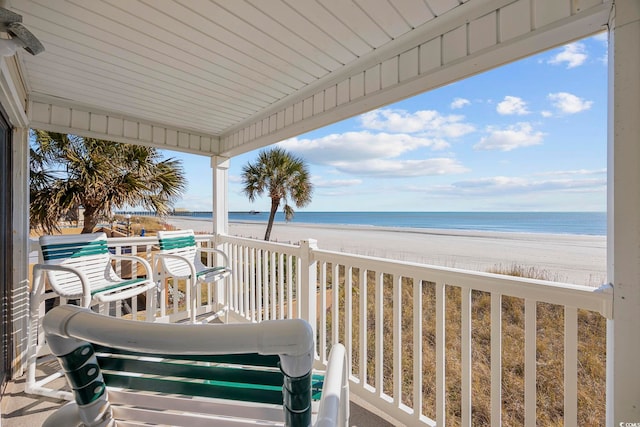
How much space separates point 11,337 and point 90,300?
806 millimetres

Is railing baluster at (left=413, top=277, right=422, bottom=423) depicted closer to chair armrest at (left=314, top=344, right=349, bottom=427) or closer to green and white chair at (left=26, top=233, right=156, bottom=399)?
chair armrest at (left=314, top=344, right=349, bottom=427)

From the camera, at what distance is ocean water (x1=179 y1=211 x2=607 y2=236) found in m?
16.5

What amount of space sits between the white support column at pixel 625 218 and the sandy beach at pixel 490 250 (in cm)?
778

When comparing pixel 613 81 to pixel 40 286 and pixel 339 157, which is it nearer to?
pixel 40 286

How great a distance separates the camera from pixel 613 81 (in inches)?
46.5

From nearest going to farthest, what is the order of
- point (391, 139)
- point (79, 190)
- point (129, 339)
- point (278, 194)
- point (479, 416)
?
1. point (129, 339)
2. point (479, 416)
3. point (79, 190)
4. point (278, 194)
5. point (391, 139)

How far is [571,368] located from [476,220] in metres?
24.1

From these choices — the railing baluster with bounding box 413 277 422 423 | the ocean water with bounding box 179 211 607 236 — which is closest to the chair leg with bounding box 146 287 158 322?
the railing baluster with bounding box 413 277 422 423

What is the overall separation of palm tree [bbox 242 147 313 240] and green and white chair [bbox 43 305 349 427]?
9195 millimetres

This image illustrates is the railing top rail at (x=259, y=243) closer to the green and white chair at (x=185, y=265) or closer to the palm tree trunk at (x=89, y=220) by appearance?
the green and white chair at (x=185, y=265)

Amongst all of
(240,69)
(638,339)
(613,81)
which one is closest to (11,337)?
(240,69)

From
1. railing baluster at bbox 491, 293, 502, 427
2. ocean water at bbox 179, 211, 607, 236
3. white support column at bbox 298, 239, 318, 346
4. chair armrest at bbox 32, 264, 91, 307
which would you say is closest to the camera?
railing baluster at bbox 491, 293, 502, 427

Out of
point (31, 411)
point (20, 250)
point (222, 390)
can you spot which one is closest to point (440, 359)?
point (222, 390)

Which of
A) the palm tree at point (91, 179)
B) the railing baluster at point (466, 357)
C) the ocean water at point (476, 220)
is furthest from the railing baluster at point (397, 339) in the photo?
the ocean water at point (476, 220)
